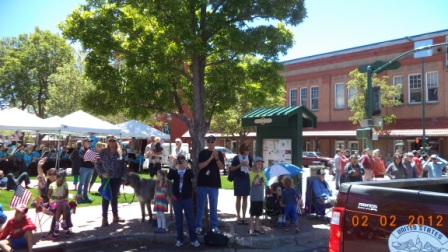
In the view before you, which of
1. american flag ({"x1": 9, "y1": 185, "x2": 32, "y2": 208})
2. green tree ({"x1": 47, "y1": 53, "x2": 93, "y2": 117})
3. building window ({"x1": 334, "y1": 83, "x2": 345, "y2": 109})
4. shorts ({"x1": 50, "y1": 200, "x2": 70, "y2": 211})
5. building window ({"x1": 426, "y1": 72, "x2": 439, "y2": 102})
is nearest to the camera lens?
american flag ({"x1": 9, "y1": 185, "x2": 32, "y2": 208})

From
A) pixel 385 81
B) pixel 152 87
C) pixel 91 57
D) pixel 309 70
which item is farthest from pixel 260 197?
pixel 309 70

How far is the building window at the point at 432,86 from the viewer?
105 feet

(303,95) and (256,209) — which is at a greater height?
(303,95)

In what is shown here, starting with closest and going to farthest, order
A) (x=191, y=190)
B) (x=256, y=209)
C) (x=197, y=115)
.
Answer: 1. (x=191, y=190)
2. (x=256, y=209)
3. (x=197, y=115)

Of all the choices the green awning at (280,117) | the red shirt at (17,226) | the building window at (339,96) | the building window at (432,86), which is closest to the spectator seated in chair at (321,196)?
the green awning at (280,117)

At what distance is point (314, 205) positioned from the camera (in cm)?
1012

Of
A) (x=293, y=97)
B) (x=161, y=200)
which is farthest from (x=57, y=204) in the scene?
(x=293, y=97)

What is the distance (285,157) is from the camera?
1085 centimetres

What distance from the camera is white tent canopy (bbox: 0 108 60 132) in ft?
53.1

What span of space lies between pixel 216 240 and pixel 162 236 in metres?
1.26

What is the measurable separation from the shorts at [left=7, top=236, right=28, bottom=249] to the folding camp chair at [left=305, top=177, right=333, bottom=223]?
6.35 m

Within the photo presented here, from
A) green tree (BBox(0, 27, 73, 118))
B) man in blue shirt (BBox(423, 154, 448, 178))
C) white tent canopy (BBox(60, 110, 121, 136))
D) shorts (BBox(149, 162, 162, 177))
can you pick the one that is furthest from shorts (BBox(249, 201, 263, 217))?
green tree (BBox(0, 27, 73, 118))

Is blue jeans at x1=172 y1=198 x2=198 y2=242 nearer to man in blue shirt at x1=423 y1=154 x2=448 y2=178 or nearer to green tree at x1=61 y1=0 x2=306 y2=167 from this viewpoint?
green tree at x1=61 y1=0 x2=306 y2=167

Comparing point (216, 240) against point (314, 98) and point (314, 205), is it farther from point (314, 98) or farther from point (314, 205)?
point (314, 98)
